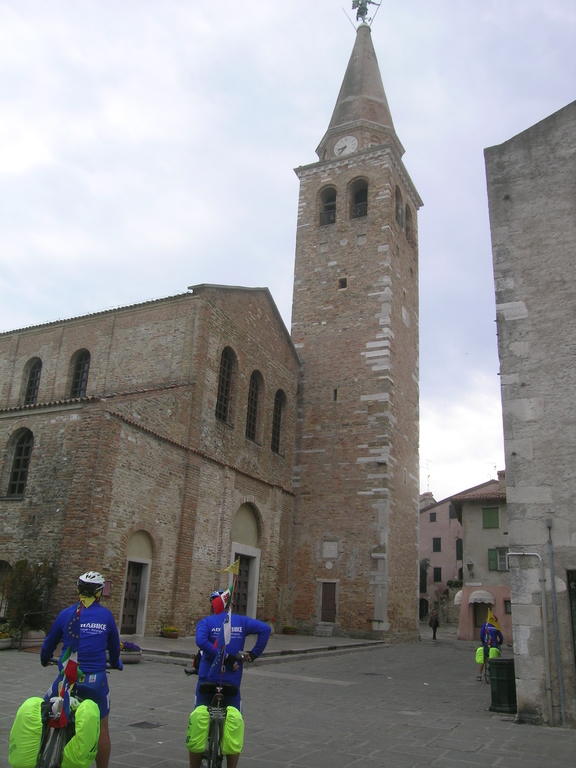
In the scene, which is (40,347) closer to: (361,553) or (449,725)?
(361,553)

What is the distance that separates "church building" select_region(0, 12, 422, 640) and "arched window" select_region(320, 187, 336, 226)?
0.07 meters

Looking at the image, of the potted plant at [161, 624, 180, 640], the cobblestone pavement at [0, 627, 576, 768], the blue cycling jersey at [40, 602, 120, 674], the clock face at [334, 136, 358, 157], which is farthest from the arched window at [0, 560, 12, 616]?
the clock face at [334, 136, 358, 157]

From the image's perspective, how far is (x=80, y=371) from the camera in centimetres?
1948

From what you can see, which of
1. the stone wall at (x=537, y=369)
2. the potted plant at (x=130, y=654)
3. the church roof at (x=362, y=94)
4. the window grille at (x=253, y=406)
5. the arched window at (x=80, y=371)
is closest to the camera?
the stone wall at (x=537, y=369)

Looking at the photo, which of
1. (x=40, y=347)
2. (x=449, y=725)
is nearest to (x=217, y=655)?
(x=449, y=725)

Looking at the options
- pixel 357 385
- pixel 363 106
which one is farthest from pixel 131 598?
pixel 363 106

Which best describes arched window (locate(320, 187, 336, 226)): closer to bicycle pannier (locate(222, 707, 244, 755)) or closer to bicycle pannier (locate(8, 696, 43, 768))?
bicycle pannier (locate(222, 707, 244, 755))

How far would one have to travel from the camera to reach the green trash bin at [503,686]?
27.2 ft

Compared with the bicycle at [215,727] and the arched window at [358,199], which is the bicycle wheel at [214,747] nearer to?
the bicycle at [215,727]

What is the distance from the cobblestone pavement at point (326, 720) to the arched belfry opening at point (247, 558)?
19.5 feet

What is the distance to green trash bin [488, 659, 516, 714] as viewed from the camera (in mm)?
8281

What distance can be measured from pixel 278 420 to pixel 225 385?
12.2 feet

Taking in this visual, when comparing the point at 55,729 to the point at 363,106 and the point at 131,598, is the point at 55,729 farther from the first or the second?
the point at 363,106

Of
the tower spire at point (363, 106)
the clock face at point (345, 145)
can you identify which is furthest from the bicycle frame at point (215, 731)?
the tower spire at point (363, 106)
